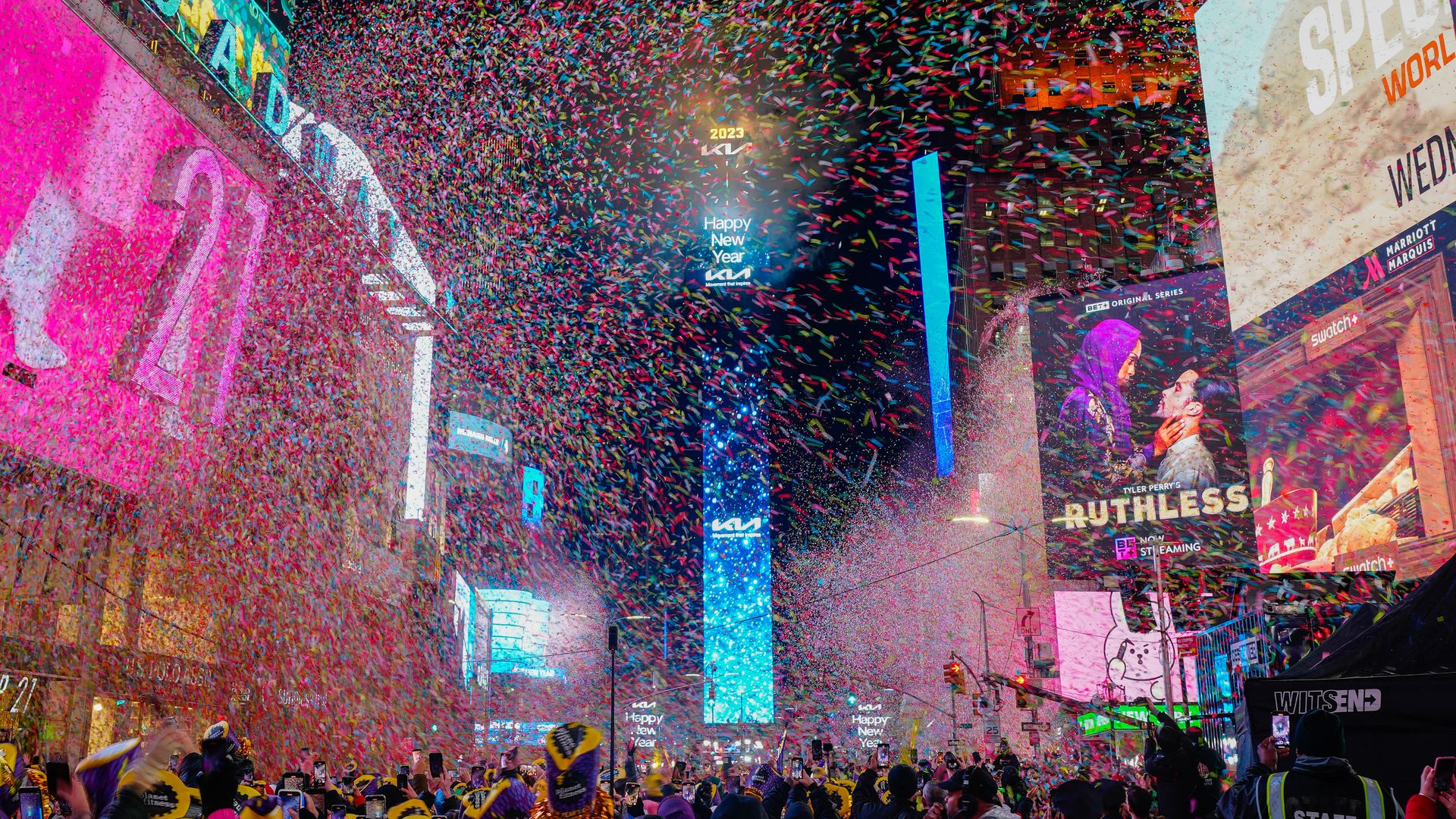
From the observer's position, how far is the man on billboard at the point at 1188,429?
3463 cm

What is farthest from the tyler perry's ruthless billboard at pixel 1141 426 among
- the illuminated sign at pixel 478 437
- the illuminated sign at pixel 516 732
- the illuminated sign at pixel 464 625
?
the illuminated sign at pixel 478 437

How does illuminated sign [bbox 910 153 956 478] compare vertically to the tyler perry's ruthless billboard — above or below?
above

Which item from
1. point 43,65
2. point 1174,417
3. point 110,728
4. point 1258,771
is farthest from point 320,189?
point 1258,771

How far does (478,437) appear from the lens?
85.6 metres

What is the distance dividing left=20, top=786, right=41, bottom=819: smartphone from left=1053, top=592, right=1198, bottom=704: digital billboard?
101 feet

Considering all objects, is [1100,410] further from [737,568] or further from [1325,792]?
[737,568]

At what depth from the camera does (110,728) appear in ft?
84.7

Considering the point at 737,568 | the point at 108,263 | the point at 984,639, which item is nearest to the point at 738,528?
the point at 737,568

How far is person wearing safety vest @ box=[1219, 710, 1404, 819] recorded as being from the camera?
5016 mm

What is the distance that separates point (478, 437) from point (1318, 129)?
7727 cm

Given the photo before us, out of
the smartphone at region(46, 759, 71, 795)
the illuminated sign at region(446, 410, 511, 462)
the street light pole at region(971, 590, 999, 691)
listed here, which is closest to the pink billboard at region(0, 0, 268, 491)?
the smartphone at region(46, 759, 71, 795)

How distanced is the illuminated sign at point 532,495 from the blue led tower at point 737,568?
1502 cm

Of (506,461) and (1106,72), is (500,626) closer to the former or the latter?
(506,461)

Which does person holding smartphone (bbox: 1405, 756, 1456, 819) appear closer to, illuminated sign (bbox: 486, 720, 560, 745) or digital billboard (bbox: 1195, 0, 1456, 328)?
digital billboard (bbox: 1195, 0, 1456, 328)
